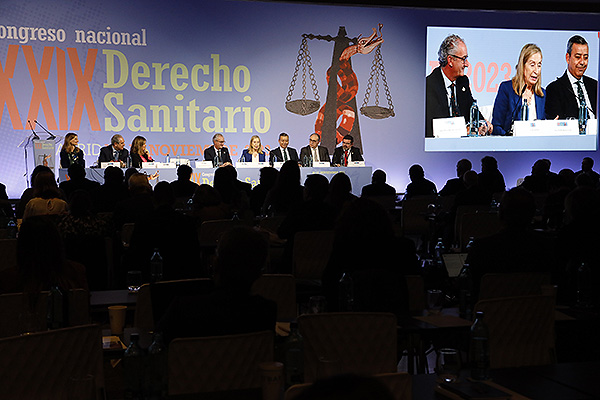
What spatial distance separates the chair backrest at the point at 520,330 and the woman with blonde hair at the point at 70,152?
10.2 meters

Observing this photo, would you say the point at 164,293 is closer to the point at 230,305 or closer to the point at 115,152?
the point at 230,305

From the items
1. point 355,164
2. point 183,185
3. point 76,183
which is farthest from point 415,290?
point 355,164

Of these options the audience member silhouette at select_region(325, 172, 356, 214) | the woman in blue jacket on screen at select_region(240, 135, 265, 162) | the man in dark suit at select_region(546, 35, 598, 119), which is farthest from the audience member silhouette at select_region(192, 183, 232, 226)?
the man in dark suit at select_region(546, 35, 598, 119)

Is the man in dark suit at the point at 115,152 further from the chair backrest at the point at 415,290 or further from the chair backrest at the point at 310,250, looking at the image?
the chair backrest at the point at 415,290

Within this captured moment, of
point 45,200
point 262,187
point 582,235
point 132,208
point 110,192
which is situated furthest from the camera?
point 262,187

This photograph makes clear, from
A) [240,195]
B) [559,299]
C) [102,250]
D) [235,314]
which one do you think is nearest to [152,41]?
[240,195]

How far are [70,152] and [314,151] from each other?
4.47 meters

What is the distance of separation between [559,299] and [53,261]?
9.69ft

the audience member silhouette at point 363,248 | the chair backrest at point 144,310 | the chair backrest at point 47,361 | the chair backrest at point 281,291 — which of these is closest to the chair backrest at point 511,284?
the audience member silhouette at point 363,248

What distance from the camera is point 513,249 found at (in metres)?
4.41

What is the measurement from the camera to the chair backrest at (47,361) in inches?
101

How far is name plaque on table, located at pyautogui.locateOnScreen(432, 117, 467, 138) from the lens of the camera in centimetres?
1579

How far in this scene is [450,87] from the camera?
51.4ft

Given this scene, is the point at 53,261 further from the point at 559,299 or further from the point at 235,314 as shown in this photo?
the point at 559,299
